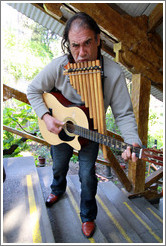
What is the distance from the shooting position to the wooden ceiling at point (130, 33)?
2195 mm

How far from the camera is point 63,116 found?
1756 millimetres

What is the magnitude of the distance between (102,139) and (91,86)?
1.45 ft

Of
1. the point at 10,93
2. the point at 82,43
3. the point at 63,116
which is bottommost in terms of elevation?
the point at 63,116

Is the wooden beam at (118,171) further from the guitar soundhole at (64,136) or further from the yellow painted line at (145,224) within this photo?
the guitar soundhole at (64,136)

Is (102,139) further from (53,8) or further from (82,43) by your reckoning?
(53,8)

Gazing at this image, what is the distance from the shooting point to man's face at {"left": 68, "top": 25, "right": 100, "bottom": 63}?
1.46 m

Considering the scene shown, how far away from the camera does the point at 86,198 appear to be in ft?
5.74

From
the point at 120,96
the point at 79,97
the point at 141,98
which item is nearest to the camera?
the point at 120,96

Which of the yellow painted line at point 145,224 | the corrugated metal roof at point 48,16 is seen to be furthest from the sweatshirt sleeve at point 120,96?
the yellow painted line at point 145,224

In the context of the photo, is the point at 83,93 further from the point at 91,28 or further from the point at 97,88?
the point at 91,28

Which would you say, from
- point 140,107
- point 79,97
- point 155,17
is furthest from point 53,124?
point 155,17

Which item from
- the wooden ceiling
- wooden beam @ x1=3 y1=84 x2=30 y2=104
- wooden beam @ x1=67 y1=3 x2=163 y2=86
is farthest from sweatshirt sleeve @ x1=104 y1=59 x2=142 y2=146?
wooden beam @ x1=3 y1=84 x2=30 y2=104

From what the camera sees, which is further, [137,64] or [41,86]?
[137,64]

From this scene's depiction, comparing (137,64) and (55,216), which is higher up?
(137,64)
